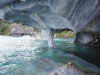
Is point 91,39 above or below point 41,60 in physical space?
above

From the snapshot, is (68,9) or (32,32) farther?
(32,32)

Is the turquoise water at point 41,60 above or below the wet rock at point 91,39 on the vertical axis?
below

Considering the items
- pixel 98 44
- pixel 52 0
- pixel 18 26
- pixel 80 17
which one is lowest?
pixel 98 44

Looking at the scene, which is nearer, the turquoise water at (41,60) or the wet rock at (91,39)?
the turquoise water at (41,60)

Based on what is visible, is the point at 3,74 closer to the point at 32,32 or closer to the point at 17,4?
the point at 17,4

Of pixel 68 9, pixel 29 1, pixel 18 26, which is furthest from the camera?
pixel 18 26

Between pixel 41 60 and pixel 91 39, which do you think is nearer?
pixel 41 60

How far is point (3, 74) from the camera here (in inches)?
401

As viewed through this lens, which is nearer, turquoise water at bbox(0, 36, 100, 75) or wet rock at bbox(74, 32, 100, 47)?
turquoise water at bbox(0, 36, 100, 75)

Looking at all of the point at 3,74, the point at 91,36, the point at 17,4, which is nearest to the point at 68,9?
the point at 17,4

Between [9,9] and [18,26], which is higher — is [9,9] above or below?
below

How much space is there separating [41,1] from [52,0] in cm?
113

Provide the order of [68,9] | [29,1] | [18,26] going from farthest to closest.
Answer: [18,26]
[29,1]
[68,9]

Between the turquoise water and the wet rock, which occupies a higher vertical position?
the wet rock
